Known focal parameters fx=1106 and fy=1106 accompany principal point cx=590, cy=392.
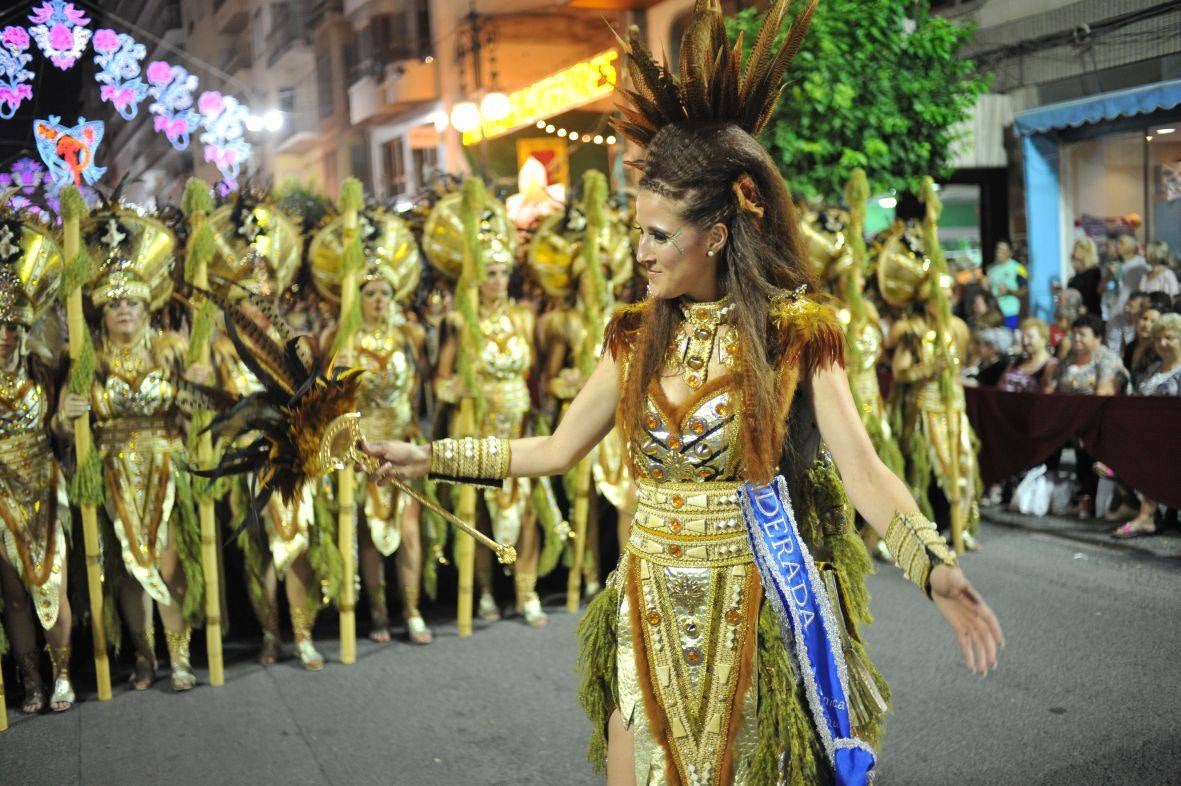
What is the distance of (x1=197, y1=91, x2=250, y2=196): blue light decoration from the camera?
7.30 m

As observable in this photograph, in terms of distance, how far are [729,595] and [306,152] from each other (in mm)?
8444

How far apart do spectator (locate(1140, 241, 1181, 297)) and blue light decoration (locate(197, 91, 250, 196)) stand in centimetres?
643

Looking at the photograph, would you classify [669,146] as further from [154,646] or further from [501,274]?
[154,646]

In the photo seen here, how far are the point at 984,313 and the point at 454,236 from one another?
230 inches

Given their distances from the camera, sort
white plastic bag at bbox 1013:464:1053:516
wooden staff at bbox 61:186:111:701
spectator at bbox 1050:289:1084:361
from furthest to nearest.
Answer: spectator at bbox 1050:289:1084:361, white plastic bag at bbox 1013:464:1053:516, wooden staff at bbox 61:186:111:701

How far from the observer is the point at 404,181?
1166 cm

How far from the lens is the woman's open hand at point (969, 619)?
1.75m

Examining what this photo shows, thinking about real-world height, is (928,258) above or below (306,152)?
below

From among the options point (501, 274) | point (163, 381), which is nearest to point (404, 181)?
point (501, 274)

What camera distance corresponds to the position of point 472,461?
2.36 meters

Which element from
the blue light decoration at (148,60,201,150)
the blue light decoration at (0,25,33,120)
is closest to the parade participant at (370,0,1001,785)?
the blue light decoration at (0,25,33,120)

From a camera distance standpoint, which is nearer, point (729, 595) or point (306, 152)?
point (729, 595)

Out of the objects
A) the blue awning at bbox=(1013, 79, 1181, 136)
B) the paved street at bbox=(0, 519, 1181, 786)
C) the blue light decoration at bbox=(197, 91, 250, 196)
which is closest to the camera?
the paved street at bbox=(0, 519, 1181, 786)

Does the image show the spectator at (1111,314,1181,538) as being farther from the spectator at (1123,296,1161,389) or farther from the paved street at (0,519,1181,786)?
the paved street at (0,519,1181,786)
